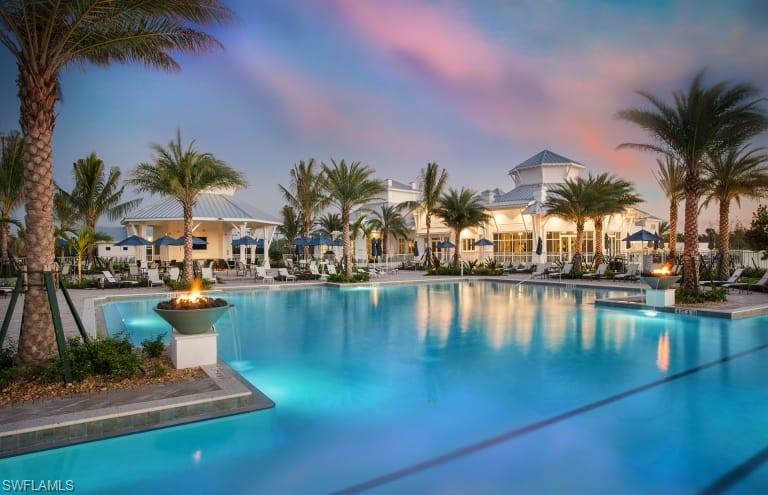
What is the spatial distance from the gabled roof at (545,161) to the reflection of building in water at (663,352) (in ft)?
84.0

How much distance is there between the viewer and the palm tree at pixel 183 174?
62.2 feet

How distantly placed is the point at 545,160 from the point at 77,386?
110ft

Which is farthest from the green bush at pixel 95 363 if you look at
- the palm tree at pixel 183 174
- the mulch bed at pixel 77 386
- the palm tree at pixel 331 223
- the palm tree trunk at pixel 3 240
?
the palm tree at pixel 331 223

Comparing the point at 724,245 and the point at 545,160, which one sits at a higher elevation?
the point at 545,160

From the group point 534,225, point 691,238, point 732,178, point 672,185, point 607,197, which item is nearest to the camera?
point 691,238

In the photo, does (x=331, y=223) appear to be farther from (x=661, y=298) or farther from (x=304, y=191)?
(x=661, y=298)

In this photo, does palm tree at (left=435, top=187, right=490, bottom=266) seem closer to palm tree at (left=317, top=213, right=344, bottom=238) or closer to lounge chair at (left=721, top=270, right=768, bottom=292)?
palm tree at (left=317, top=213, right=344, bottom=238)

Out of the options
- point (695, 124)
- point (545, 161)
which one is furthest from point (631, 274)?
point (545, 161)

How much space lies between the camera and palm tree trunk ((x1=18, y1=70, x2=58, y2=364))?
5883 millimetres

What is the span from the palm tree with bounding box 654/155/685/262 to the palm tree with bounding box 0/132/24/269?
27812 millimetres

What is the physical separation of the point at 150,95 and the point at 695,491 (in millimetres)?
31916

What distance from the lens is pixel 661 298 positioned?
13.4m

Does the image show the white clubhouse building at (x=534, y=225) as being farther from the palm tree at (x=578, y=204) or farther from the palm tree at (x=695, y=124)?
the palm tree at (x=695, y=124)

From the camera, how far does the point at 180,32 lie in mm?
7586
